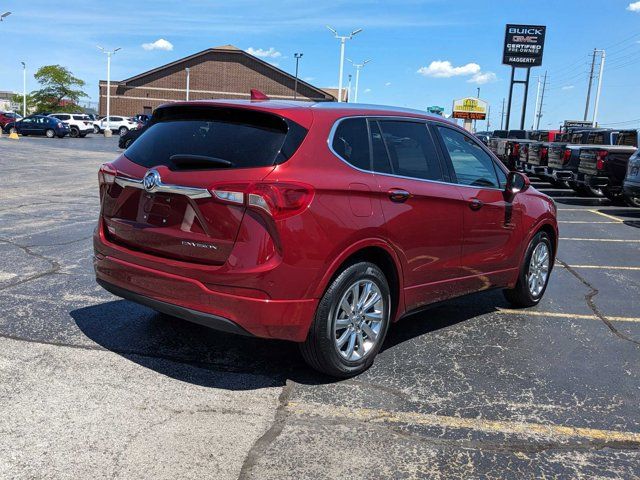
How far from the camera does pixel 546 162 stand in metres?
19.7

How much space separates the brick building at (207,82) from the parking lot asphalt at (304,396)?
7608 cm

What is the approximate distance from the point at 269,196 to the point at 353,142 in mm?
910

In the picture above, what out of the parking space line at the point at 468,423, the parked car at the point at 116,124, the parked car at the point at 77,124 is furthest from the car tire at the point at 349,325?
the parked car at the point at 116,124

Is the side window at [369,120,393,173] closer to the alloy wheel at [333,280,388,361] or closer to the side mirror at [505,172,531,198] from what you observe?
the alloy wheel at [333,280,388,361]

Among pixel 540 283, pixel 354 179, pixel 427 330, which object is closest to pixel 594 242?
pixel 540 283

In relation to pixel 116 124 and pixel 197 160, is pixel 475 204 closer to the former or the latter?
pixel 197 160

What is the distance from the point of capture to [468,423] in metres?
3.60

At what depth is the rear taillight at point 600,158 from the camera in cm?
1542

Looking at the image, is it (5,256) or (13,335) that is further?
(5,256)

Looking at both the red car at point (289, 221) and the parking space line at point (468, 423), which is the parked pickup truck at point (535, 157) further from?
the parking space line at point (468, 423)

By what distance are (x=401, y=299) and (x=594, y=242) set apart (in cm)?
705

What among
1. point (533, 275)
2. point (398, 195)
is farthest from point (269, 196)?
point (533, 275)

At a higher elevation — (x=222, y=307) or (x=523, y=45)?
(x=523, y=45)

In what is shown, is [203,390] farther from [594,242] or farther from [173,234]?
[594,242]
